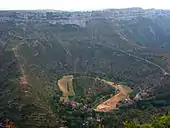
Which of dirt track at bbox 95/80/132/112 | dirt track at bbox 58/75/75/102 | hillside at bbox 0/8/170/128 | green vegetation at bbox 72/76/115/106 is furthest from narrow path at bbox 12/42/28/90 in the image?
dirt track at bbox 95/80/132/112

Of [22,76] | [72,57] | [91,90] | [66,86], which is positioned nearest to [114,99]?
[91,90]

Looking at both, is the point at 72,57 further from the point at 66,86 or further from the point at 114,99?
the point at 114,99

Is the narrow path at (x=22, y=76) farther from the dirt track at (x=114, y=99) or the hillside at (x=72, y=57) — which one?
the dirt track at (x=114, y=99)

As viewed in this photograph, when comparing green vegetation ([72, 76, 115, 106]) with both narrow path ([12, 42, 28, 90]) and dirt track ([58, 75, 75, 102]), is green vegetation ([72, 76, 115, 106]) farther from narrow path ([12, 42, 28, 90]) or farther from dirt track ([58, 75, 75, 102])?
narrow path ([12, 42, 28, 90])

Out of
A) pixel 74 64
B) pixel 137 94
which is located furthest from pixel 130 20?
pixel 137 94

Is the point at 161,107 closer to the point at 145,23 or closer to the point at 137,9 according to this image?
the point at 145,23

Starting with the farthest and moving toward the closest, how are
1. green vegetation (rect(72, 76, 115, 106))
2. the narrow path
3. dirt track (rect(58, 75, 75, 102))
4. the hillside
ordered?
dirt track (rect(58, 75, 75, 102))
green vegetation (rect(72, 76, 115, 106))
the narrow path
the hillside

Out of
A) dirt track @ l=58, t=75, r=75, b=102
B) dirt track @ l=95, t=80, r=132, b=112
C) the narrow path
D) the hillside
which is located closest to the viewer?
the hillside
